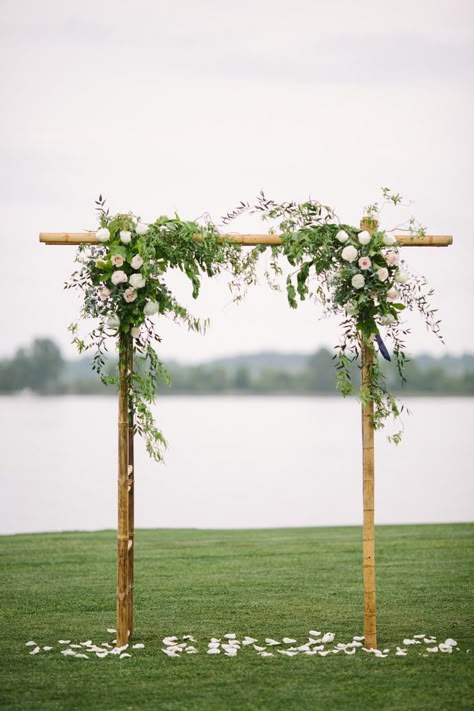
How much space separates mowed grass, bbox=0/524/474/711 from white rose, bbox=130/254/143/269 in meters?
2.47

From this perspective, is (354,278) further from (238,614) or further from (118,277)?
(238,614)

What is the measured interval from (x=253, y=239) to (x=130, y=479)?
6.02ft

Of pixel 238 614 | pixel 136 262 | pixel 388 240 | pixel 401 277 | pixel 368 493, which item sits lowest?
pixel 238 614

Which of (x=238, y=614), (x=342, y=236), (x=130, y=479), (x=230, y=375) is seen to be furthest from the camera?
(x=230, y=375)

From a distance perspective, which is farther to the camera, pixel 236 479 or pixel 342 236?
pixel 236 479

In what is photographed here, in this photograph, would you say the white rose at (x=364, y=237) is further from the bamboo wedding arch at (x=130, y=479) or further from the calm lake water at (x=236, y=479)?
the calm lake water at (x=236, y=479)

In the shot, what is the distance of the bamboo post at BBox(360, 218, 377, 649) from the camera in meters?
5.82

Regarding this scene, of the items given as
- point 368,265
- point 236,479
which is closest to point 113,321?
point 368,265

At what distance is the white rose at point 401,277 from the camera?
233 inches

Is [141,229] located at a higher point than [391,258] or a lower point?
higher

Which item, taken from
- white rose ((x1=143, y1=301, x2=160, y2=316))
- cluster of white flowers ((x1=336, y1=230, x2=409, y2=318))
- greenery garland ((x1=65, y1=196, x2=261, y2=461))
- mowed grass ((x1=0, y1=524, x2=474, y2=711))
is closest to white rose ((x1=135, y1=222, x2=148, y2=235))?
greenery garland ((x1=65, y1=196, x2=261, y2=461))

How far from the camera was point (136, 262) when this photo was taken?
5875mm

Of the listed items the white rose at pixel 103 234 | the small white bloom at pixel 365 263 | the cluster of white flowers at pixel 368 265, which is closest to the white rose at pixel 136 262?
the white rose at pixel 103 234

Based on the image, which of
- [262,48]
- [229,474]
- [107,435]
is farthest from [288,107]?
[107,435]
